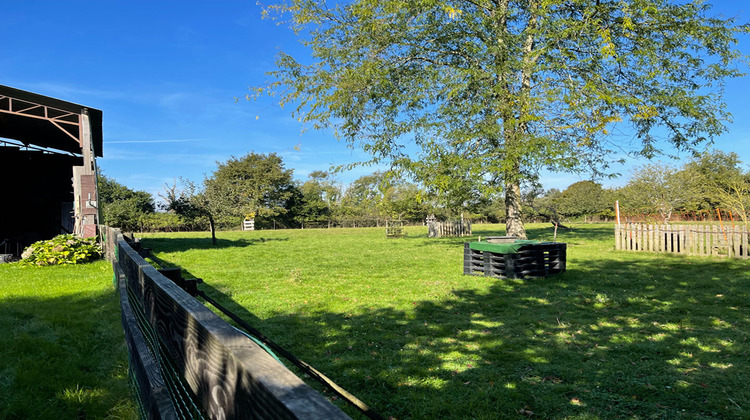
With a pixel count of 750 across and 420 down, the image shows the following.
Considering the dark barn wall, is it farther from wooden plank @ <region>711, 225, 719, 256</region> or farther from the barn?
wooden plank @ <region>711, 225, 719, 256</region>

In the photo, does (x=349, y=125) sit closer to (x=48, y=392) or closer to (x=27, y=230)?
(x=48, y=392)

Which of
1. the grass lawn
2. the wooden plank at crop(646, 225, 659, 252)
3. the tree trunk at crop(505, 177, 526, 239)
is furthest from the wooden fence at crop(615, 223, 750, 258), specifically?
the tree trunk at crop(505, 177, 526, 239)

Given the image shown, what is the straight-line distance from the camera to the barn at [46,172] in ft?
44.3

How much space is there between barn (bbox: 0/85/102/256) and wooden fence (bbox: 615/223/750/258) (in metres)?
19.5

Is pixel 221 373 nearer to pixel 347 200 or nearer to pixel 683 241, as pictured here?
pixel 683 241

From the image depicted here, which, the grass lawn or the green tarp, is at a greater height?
the green tarp

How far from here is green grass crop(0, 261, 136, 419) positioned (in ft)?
11.3

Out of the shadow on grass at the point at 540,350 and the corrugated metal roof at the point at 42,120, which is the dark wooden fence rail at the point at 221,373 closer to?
the shadow on grass at the point at 540,350

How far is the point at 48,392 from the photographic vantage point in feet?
12.2

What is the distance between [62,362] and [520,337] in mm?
5437

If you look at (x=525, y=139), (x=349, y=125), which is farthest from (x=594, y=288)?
(x=349, y=125)

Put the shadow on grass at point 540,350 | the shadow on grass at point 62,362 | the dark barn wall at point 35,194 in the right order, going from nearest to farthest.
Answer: the shadow on grass at point 62,362 < the shadow on grass at point 540,350 < the dark barn wall at point 35,194

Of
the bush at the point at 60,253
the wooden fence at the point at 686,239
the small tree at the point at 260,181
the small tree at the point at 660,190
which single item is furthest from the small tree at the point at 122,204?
the small tree at the point at 660,190

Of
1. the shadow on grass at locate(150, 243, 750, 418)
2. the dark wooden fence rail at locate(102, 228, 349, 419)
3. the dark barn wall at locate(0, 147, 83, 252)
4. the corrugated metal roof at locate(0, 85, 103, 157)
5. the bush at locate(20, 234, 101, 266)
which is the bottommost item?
the shadow on grass at locate(150, 243, 750, 418)
